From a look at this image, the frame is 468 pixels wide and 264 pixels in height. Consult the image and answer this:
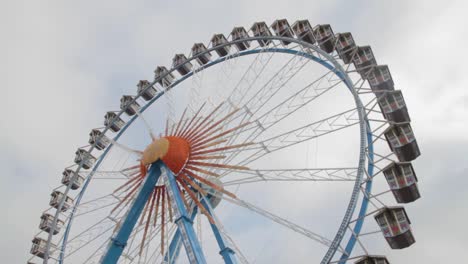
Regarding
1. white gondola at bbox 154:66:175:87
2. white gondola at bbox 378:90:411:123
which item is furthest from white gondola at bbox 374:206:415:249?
white gondola at bbox 154:66:175:87

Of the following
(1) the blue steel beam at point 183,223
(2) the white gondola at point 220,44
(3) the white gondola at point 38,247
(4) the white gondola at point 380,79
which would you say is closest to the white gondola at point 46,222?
(3) the white gondola at point 38,247

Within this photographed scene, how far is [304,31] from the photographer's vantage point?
1761 centimetres

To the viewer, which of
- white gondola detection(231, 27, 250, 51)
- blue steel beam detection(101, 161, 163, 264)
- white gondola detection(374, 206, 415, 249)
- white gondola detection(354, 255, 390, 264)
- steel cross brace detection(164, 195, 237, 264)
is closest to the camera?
white gondola detection(354, 255, 390, 264)

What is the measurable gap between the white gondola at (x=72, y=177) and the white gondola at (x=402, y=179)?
1544 cm

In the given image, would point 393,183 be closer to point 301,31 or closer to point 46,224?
point 301,31

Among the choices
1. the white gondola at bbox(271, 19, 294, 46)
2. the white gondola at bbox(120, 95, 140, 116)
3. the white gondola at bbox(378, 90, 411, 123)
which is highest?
the white gondola at bbox(120, 95, 140, 116)

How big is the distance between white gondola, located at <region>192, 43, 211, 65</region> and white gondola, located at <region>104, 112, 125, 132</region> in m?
5.45

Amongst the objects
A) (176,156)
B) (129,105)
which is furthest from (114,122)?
(176,156)

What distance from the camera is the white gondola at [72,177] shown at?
21.3 meters

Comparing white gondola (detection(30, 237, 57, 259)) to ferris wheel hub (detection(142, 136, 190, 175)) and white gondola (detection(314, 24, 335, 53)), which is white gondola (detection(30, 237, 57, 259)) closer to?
ferris wheel hub (detection(142, 136, 190, 175))

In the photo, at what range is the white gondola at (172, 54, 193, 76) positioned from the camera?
21656 mm

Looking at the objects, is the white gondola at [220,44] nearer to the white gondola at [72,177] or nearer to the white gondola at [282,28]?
the white gondola at [282,28]

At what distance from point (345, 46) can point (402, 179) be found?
616 cm

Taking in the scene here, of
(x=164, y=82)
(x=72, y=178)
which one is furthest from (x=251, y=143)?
(x=72, y=178)
